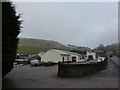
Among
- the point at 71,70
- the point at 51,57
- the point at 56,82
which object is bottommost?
the point at 56,82

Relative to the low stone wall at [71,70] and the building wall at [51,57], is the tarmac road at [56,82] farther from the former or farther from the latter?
the building wall at [51,57]

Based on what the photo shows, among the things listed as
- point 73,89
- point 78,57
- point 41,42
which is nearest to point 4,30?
point 73,89

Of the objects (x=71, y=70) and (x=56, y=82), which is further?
(x=71, y=70)

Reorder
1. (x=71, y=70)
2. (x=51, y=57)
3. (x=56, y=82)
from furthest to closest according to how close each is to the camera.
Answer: (x=51, y=57), (x=71, y=70), (x=56, y=82)

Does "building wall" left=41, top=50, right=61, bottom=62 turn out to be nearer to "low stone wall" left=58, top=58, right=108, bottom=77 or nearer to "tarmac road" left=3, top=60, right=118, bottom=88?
"low stone wall" left=58, top=58, right=108, bottom=77

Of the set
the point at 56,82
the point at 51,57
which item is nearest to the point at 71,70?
the point at 56,82

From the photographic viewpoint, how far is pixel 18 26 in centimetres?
1606

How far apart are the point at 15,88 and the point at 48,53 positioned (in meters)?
39.6

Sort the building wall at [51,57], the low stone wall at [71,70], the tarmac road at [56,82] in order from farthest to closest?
the building wall at [51,57] < the low stone wall at [71,70] < the tarmac road at [56,82]

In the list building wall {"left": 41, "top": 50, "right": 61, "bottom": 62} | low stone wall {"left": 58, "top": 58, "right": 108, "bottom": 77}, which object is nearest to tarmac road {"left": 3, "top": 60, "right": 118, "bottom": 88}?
low stone wall {"left": 58, "top": 58, "right": 108, "bottom": 77}

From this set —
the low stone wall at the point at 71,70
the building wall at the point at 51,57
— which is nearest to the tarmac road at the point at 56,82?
the low stone wall at the point at 71,70

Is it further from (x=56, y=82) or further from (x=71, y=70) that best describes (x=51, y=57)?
(x=56, y=82)

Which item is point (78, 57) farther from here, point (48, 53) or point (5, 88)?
point (5, 88)

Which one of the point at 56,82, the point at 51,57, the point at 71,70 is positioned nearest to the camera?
the point at 56,82
